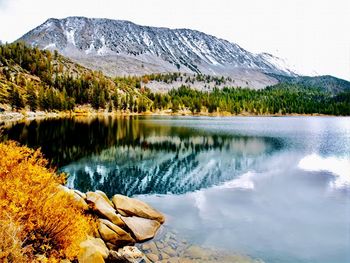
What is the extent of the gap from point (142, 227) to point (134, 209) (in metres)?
2.48

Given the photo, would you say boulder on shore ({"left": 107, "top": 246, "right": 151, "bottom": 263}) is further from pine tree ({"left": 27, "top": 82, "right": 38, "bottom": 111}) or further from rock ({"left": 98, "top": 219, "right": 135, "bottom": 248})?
pine tree ({"left": 27, "top": 82, "right": 38, "bottom": 111})

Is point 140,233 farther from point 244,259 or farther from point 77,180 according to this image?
point 77,180

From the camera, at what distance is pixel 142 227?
22.9m

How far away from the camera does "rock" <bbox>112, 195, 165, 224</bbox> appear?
24828 millimetres

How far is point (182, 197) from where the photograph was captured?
33.6 metres

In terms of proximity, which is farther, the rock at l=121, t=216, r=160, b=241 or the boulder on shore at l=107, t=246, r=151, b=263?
the rock at l=121, t=216, r=160, b=241

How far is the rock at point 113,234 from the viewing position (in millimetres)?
20230

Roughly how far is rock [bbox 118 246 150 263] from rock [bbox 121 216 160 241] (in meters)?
1.55

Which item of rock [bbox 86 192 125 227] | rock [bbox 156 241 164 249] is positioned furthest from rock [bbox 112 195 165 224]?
rock [bbox 156 241 164 249]

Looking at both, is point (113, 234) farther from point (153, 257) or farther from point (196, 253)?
point (196, 253)

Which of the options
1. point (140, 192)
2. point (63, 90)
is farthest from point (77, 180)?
point (63, 90)

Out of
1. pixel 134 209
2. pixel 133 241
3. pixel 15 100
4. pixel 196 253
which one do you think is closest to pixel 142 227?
pixel 133 241

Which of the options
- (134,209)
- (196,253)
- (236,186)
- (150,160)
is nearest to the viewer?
(196,253)

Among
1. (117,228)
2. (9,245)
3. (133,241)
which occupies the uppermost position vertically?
(9,245)
